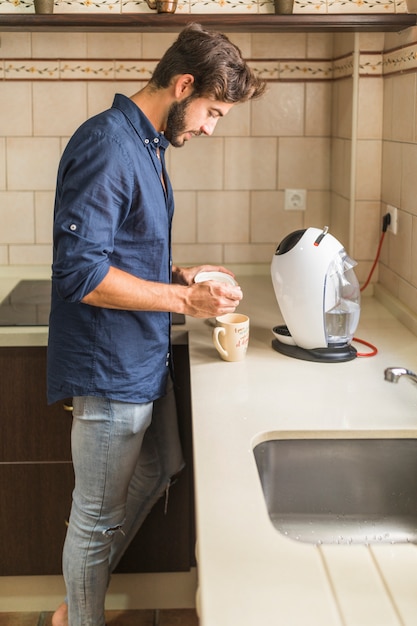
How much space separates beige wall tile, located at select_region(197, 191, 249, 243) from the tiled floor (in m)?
1.17

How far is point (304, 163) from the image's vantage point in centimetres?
284

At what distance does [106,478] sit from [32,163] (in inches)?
49.0

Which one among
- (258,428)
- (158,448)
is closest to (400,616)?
(258,428)

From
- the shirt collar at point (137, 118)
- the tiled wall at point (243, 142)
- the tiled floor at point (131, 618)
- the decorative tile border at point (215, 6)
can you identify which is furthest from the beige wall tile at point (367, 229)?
the tiled floor at point (131, 618)

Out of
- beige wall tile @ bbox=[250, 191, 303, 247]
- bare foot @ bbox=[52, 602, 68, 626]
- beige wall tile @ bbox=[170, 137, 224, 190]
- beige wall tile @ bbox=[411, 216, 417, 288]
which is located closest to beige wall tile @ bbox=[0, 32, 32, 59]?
beige wall tile @ bbox=[170, 137, 224, 190]

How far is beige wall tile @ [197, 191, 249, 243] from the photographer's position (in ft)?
Result: 9.34

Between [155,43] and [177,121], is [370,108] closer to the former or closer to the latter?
[155,43]

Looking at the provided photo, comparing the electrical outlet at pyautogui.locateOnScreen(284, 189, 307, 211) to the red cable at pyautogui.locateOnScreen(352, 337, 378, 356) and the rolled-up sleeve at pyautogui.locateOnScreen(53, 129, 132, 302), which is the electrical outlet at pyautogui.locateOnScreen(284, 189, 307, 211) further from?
the rolled-up sleeve at pyautogui.locateOnScreen(53, 129, 132, 302)

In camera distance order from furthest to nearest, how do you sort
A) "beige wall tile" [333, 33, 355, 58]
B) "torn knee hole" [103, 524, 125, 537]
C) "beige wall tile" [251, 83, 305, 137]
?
"beige wall tile" [251, 83, 305, 137] < "beige wall tile" [333, 33, 355, 58] < "torn knee hole" [103, 524, 125, 537]

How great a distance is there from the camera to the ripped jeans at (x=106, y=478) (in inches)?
75.0

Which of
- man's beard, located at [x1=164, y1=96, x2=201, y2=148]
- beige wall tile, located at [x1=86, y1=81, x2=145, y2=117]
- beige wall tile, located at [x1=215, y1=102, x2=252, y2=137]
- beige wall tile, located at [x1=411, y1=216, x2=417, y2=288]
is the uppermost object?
beige wall tile, located at [x1=86, y1=81, x2=145, y2=117]

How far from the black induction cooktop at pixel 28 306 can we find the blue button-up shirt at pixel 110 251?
0.37m

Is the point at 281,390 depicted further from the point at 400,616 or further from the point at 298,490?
the point at 400,616

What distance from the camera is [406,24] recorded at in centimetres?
226
